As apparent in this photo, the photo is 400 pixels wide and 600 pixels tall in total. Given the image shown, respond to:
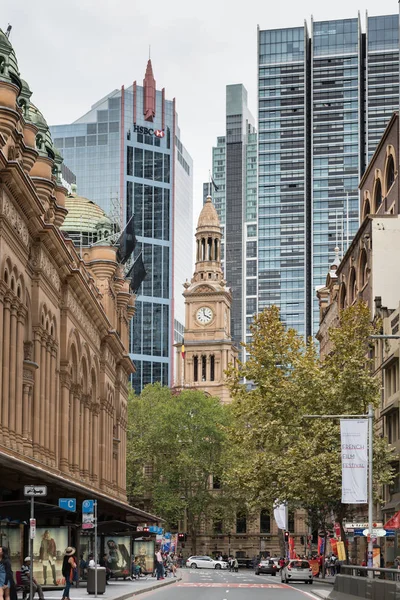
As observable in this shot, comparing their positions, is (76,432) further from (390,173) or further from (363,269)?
(390,173)

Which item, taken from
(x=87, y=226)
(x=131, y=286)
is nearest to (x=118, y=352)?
(x=87, y=226)

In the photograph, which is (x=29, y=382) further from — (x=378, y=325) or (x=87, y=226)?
(x=87, y=226)

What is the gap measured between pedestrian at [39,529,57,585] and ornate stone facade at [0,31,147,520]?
6.59 feet

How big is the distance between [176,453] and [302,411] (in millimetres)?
64077

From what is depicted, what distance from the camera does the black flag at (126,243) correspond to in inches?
3789

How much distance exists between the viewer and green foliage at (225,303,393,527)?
63566 millimetres

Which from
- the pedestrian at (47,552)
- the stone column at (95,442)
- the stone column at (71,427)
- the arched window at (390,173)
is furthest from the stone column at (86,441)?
the pedestrian at (47,552)

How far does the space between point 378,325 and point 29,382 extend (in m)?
21.6

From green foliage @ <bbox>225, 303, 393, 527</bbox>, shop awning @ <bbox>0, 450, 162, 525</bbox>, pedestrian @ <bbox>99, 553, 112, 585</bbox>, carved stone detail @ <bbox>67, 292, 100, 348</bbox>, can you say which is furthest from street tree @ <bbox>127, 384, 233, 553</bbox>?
shop awning @ <bbox>0, 450, 162, 525</bbox>

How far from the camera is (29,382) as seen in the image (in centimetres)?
5247

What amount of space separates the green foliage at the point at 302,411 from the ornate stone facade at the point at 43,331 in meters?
9.54

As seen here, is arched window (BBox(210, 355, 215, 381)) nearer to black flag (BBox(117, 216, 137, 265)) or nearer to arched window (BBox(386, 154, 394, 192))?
black flag (BBox(117, 216, 137, 265))

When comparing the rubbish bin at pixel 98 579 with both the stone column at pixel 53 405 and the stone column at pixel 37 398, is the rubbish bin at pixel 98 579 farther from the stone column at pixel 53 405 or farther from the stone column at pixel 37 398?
the stone column at pixel 53 405

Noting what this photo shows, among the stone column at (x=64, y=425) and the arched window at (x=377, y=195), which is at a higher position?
the arched window at (x=377, y=195)
